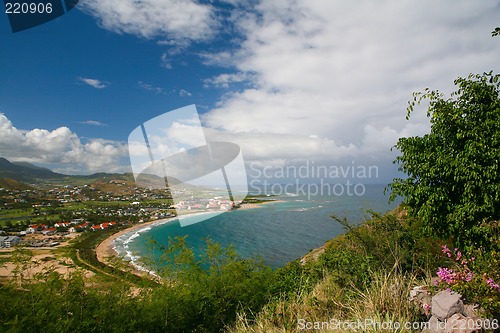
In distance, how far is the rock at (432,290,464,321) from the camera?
375 cm

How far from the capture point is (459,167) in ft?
20.0

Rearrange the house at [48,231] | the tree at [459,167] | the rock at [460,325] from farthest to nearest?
1. the house at [48,231]
2. the tree at [459,167]
3. the rock at [460,325]

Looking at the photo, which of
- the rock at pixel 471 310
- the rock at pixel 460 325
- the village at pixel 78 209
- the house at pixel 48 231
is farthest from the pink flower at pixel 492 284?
the house at pixel 48 231

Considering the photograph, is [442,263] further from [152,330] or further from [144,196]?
[144,196]

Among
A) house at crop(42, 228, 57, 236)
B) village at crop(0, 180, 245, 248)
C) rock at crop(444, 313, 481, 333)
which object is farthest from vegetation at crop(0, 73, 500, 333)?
house at crop(42, 228, 57, 236)

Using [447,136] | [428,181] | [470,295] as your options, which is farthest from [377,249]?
[447,136]

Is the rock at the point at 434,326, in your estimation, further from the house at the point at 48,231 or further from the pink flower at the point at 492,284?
the house at the point at 48,231

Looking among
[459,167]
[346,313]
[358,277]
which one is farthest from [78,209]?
[459,167]

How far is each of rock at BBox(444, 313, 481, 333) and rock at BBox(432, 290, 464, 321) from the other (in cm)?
7

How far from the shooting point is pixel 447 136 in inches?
271

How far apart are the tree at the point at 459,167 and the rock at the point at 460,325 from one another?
2.85 meters

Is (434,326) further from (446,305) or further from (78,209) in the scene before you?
(78,209)

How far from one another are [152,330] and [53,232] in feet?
156

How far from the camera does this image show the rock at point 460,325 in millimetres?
3449
